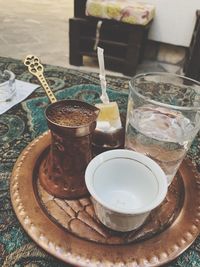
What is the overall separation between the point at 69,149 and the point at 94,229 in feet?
0.36

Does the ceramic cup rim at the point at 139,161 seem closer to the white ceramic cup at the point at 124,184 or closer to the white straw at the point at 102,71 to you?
the white ceramic cup at the point at 124,184

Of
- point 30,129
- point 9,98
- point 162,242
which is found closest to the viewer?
point 162,242

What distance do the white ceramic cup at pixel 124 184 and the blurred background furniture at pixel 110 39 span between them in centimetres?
119

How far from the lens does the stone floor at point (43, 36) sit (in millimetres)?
1808

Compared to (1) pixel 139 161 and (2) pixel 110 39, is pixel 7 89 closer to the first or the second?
(1) pixel 139 161

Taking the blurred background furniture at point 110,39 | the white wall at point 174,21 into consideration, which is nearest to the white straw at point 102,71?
the blurred background furniture at point 110,39

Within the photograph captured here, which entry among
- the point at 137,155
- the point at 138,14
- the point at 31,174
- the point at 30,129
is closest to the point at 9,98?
the point at 30,129

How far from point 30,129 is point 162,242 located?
0.40 meters

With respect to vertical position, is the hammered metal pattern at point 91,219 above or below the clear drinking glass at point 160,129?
below

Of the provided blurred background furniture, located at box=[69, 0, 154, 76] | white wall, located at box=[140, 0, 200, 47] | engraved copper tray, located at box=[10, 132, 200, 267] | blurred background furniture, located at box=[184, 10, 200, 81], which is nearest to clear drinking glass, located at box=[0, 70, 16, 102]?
engraved copper tray, located at box=[10, 132, 200, 267]

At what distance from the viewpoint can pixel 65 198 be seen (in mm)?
401

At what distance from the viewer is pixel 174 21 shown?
164 cm

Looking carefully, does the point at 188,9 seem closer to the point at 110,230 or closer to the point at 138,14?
the point at 138,14

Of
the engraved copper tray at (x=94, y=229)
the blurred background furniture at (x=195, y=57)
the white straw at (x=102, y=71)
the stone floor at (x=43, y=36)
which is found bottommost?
the stone floor at (x=43, y=36)
